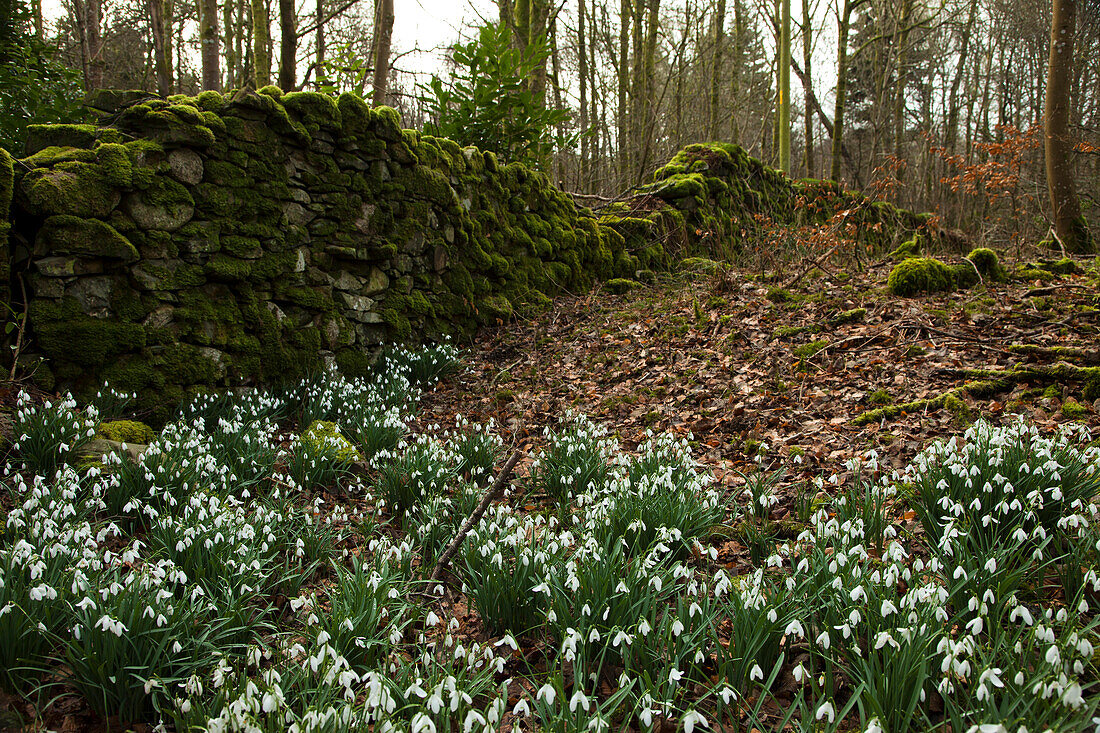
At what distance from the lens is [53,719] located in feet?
6.53

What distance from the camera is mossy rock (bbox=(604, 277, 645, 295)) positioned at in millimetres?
9116

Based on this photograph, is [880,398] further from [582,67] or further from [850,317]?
[582,67]

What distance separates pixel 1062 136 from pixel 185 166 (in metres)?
9.04

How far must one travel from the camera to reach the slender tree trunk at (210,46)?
6543 mm

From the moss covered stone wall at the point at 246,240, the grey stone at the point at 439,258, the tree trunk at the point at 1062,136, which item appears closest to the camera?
the moss covered stone wall at the point at 246,240

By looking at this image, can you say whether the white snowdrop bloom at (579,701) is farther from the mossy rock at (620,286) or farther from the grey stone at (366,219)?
the mossy rock at (620,286)

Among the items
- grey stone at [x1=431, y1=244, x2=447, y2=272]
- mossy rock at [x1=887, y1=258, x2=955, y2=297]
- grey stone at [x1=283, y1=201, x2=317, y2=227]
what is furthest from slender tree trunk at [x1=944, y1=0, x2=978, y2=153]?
grey stone at [x1=283, y1=201, x2=317, y2=227]

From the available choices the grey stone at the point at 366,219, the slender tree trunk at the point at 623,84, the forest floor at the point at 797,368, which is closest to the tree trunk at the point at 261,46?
the grey stone at the point at 366,219

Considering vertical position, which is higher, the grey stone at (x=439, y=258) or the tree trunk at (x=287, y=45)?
the tree trunk at (x=287, y=45)

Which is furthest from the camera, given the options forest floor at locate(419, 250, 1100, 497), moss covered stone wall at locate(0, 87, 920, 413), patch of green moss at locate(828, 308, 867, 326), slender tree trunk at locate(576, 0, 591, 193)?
slender tree trunk at locate(576, 0, 591, 193)

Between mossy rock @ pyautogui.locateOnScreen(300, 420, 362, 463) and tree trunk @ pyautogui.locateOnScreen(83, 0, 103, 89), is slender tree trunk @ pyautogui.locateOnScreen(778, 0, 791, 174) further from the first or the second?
mossy rock @ pyautogui.locateOnScreen(300, 420, 362, 463)

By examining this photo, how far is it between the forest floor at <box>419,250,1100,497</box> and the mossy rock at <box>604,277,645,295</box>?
1361 millimetres

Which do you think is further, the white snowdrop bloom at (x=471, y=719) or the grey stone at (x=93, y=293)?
the grey stone at (x=93, y=293)

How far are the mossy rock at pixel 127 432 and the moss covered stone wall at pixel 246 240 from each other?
415mm
